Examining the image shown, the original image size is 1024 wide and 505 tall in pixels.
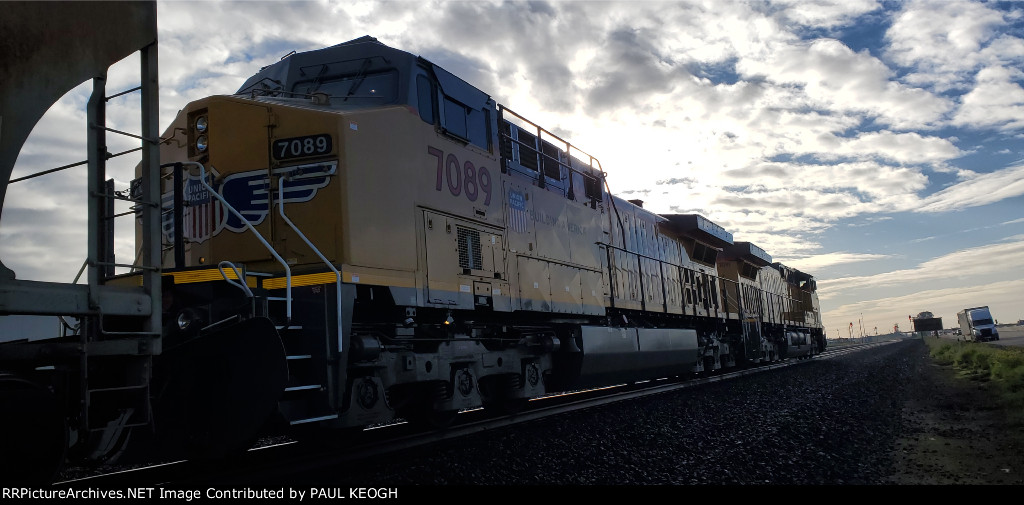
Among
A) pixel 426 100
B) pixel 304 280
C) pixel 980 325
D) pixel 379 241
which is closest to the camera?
pixel 304 280

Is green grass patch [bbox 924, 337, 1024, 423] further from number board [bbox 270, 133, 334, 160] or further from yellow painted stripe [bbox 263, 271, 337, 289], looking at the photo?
number board [bbox 270, 133, 334, 160]

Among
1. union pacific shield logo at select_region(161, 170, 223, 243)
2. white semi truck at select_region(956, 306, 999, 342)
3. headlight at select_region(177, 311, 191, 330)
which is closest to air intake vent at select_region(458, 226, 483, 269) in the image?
union pacific shield logo at select_region(161, 170, 223, 243)

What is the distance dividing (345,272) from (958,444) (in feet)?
18.7

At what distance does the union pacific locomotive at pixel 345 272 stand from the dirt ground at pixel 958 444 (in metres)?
3.88

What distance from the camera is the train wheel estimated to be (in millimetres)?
2961

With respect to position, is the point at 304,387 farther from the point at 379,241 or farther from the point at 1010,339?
the point at 1010,339

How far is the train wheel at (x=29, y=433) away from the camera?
2961 mm

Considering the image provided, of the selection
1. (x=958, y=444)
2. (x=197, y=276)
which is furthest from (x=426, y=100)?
(x=958, y=444)

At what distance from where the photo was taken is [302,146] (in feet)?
19.0

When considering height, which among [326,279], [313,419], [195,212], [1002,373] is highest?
[195,212]

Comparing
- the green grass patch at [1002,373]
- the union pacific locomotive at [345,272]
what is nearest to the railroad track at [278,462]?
the union pacific locomotive at [345,272]

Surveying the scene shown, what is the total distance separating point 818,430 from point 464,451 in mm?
3609

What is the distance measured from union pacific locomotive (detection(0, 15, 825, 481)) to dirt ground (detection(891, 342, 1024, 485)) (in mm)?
3884

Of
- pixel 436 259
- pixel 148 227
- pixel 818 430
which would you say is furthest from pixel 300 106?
pixel 818 430
